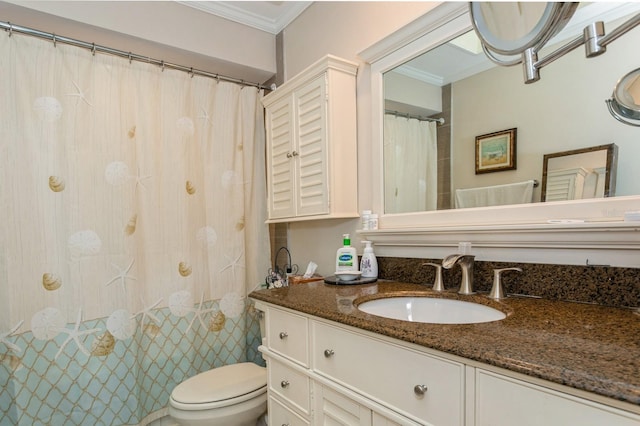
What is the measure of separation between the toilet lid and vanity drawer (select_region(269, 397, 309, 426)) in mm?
243

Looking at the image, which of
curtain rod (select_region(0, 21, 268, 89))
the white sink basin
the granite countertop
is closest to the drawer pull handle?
the granite countertop

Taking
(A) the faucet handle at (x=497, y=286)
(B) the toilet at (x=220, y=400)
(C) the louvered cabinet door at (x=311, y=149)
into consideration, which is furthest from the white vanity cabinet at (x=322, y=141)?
(B) the toilet at (x=220, y=400)

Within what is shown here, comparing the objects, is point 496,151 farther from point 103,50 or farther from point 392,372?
point 103,50

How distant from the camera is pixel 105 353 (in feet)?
5.38

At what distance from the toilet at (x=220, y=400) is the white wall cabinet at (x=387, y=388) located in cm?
24

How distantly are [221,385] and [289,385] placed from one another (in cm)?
54

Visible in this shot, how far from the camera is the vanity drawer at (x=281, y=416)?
45.3 inches

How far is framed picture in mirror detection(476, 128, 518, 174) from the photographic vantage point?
3.65 ft

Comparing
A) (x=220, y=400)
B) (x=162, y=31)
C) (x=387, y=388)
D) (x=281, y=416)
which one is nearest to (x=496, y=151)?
(x=387, y=388)

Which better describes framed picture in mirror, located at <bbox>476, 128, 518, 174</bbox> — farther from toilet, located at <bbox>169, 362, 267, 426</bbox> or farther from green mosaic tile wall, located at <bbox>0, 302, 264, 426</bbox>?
green mosaic tile wall, located at <bbox>0, 302, 264, 426</bbox>

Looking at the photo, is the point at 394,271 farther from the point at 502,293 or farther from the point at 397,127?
the point at 397,127

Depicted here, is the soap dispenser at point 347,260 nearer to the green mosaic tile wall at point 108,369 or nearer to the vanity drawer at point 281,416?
the vanity drawer at point 281,416

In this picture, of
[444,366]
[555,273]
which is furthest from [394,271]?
[444,366]

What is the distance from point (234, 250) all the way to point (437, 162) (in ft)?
4.23
